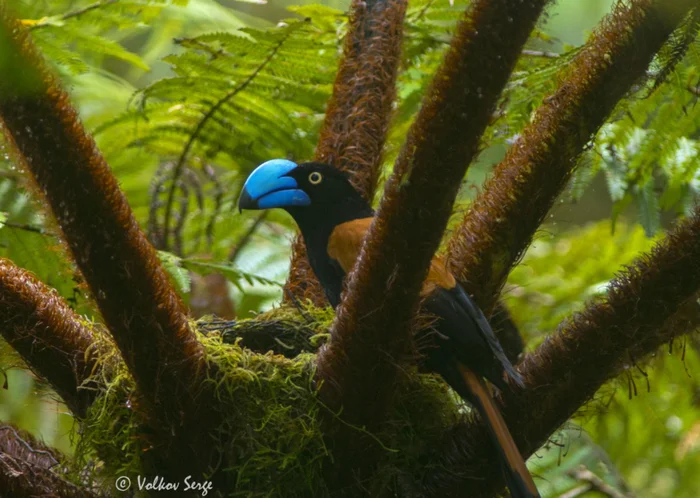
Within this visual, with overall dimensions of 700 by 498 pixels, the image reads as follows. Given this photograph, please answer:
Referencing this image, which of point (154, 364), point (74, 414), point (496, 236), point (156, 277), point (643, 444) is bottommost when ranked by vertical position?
point (643, 444)

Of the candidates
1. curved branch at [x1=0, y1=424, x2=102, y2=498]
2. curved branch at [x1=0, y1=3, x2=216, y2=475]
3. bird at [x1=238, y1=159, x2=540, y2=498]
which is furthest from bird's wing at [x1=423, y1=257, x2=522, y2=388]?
curved branch at [x1=0, y1=424, x2=102, y2=498]

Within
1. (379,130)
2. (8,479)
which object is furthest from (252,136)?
(8,479)

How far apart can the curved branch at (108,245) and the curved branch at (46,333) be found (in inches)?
13.0

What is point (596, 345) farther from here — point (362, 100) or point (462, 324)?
point (362, 100)

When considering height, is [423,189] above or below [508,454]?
above

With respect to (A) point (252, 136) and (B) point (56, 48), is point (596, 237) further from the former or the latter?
(B) point (56, 48)

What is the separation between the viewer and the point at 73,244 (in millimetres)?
1852

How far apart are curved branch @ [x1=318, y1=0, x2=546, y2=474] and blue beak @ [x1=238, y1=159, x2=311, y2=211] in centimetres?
136

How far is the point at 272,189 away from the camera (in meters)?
3.46

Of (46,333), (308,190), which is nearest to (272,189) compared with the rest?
(308,190)

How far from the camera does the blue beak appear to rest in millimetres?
3352

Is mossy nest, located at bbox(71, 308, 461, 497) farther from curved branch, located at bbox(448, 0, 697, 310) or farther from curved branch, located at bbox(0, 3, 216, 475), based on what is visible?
curved branch, located at bbox(448, 0, 697, 310)

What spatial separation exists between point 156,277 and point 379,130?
1999 millimetres

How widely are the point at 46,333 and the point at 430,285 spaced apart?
1116 millimetres
